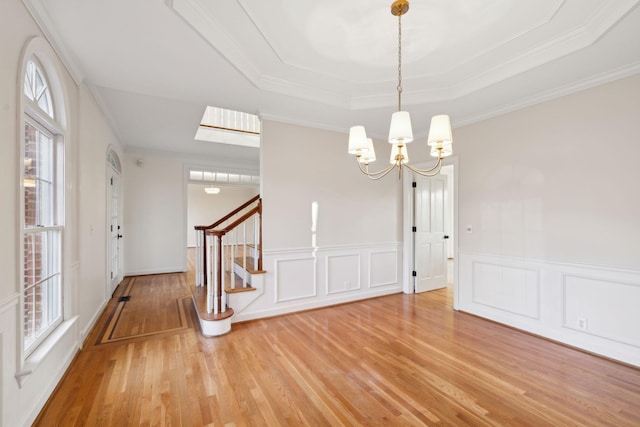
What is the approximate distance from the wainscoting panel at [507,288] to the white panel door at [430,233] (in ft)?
3.54

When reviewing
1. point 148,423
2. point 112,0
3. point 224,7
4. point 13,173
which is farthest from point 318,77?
point 148,423

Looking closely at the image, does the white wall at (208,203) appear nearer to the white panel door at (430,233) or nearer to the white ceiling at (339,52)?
the white panel door at (430,233)

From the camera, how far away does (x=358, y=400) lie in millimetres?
1958

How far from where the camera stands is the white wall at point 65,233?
1477 mm

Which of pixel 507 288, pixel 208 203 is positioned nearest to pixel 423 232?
pixel 507 288

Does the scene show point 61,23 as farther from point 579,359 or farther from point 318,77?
point 579,359

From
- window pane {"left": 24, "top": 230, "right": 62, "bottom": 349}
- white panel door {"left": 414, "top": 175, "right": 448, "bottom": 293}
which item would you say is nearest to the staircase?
window pane {"left": 24, "top": 230, "right": 62, "bottom": 349}

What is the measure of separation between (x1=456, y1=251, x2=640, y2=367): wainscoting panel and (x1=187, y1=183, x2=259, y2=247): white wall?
28.5 feet

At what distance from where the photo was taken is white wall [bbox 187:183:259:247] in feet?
35.5

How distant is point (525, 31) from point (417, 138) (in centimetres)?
223

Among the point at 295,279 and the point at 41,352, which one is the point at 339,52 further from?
the point at 41,352

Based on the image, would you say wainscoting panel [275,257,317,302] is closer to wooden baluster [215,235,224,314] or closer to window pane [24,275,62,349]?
wooden baluster [215,235,224,314]

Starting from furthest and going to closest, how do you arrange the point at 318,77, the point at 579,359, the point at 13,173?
the point at 318,77 < the point at 579,359 < the point at 13,173

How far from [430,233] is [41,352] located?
486 centimetres
